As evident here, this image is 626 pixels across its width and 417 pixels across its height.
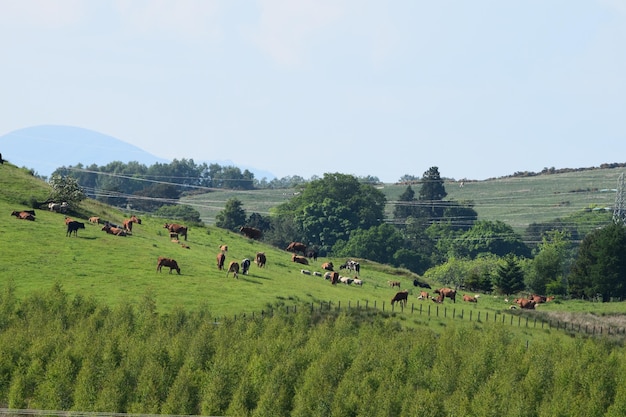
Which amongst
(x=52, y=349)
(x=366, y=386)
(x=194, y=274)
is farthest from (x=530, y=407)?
(x=194, y=274)

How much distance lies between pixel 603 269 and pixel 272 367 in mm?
85549

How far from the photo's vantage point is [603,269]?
468 feet

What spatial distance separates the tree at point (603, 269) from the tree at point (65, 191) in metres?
74.9

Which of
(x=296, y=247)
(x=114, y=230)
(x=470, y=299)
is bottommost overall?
(x=470, y=299)

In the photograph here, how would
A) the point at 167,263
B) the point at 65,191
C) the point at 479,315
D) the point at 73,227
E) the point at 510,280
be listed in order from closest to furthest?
the point at 167,263 < the point at 73,227 < the point at 479,315 < the point at 65,191 < the point at 510,280

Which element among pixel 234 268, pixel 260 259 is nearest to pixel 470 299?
pixel 260 259

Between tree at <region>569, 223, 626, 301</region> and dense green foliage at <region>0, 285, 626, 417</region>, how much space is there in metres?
56.6

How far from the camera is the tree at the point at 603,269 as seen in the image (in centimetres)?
14175

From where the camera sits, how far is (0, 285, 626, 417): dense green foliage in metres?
63.4

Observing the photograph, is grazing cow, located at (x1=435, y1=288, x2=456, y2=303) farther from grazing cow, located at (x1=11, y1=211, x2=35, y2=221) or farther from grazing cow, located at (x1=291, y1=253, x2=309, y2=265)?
grazing cow, located at (x1=11, y1=211, x2=35, y2=221)

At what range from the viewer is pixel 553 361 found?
7869cm

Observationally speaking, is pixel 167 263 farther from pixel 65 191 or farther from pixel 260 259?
pixel 65 191

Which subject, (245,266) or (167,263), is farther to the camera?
(245,266)

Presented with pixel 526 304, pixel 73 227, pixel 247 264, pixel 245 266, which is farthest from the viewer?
pixel 526 304
